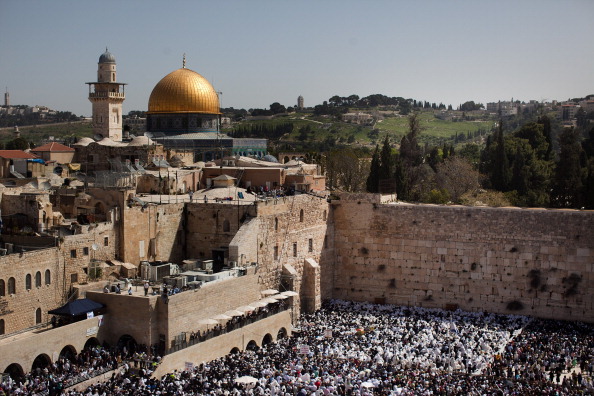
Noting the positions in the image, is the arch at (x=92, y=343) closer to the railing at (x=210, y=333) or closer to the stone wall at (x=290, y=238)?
the railing at (x=210, y=333)

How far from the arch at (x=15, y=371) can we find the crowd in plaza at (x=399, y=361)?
372mm

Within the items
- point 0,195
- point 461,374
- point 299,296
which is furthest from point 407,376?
point 0,195

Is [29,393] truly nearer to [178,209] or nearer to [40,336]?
[40,336]

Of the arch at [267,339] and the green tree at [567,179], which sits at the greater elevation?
the green tree at [567,179]

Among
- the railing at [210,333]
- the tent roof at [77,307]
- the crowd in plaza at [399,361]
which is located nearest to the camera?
the crowd in plaza at [399,361]

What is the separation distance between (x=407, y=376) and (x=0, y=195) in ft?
52.7

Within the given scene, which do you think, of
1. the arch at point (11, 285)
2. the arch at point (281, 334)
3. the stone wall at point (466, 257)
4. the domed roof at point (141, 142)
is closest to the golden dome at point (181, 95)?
the domed roof at point (141, 142)

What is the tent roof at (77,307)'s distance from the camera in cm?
2305

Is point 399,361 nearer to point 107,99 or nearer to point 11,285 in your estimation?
point 11,285

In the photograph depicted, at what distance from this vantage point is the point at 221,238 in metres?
30.5

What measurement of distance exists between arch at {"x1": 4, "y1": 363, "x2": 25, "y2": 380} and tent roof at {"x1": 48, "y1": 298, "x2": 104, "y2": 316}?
2376 mm

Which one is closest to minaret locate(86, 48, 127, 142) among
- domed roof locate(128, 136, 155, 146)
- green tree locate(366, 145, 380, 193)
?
domed roof locate(128, 136, 155, 146)

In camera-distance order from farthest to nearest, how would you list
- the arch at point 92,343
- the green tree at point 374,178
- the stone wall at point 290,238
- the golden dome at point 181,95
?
the green tree at point 374,178 → the golden dome at point 181,95 → the stone wall at point 290,238 → the arch at point 92,343

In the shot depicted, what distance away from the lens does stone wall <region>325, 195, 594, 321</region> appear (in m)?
30.5
